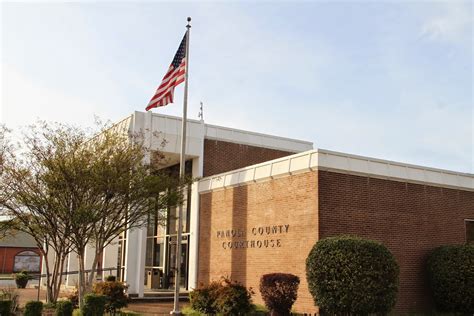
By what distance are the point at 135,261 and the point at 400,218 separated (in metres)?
11.4

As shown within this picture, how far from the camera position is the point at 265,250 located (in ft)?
60.4

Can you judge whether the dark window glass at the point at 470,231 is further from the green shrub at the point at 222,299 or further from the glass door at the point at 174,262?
the glass door at the point at 174,262

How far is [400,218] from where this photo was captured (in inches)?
703

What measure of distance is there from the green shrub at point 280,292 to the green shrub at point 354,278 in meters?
0.61

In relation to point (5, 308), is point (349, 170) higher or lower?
higher

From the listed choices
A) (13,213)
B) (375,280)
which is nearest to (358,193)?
(375,280)

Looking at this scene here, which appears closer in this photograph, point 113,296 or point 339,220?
point 113,296

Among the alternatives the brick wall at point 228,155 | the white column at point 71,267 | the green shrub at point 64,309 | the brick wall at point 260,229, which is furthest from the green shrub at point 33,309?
the white column at point 71,267

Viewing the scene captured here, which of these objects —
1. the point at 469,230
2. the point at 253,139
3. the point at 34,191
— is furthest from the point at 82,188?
the point at 469,230

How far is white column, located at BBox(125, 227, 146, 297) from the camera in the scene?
Answer: 22.1 meters

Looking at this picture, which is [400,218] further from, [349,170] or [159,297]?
[159,297]

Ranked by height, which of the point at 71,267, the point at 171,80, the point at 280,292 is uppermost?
the point at 171,80

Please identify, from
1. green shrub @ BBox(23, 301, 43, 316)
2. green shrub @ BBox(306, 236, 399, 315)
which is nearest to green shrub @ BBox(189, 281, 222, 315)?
green shrub @ BBox(306, 236, 399, 315)

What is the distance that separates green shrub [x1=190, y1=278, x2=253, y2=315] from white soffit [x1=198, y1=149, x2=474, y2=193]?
461 centimetres
